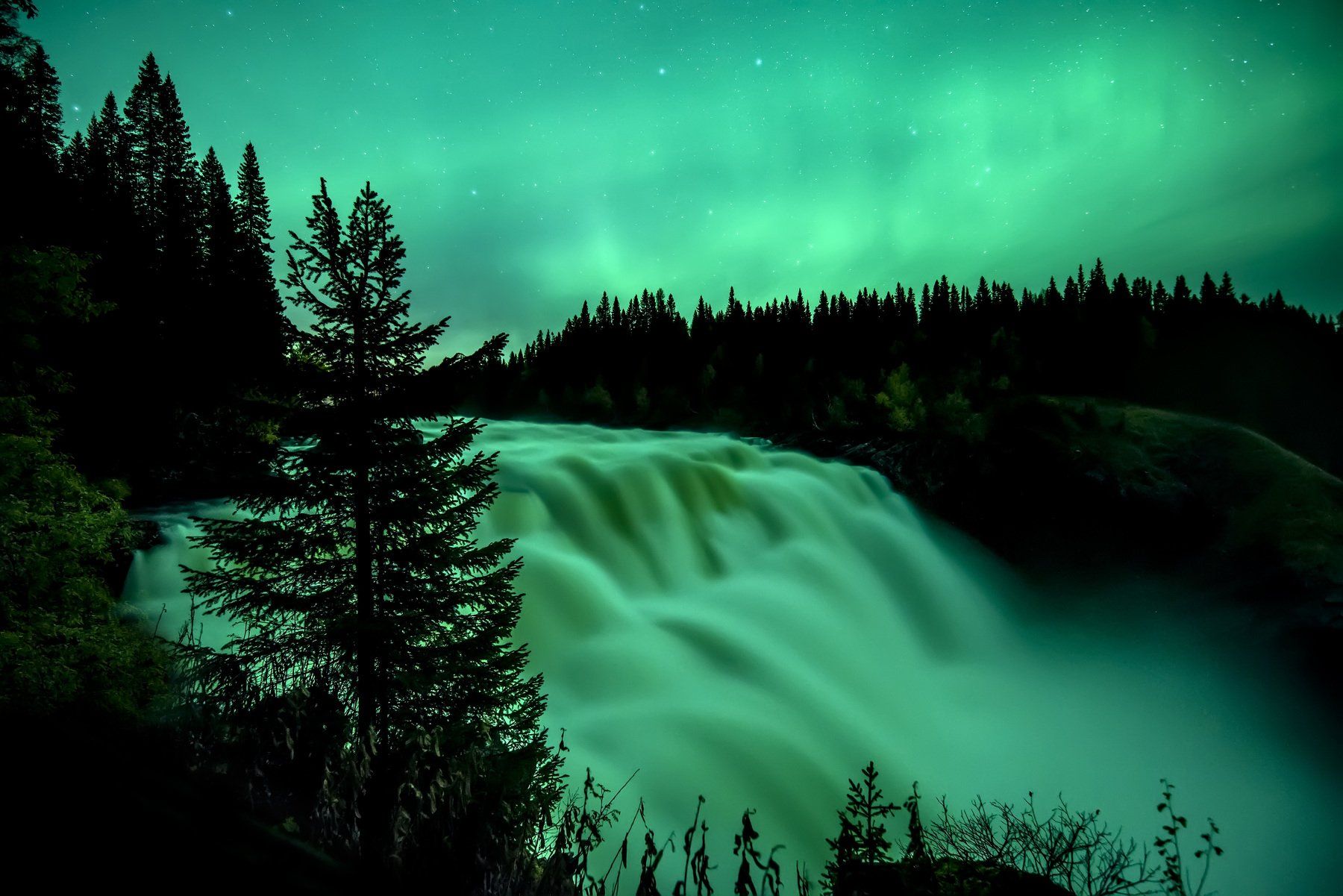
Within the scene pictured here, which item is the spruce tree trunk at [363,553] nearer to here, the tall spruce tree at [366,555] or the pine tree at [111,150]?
the tall spruce tree at [366,555]

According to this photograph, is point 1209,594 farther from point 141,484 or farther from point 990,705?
point 141,484

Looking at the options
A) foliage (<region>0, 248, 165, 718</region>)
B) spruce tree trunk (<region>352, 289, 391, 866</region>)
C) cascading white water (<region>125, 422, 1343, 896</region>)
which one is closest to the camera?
foliage (<region>0, 248, 165, 718</region>)

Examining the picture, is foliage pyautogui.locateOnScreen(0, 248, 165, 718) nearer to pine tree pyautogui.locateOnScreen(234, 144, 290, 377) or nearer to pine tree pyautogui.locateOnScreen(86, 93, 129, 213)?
pine tree pyautogui.locateOnScreen(234, 144, 290, 377)

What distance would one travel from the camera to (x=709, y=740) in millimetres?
10656

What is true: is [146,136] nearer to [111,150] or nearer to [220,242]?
[111,150]

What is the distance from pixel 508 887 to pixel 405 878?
0.62 m

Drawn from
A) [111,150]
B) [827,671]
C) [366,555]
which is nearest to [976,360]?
[827,671]

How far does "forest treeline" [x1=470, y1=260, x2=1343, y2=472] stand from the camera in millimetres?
56625

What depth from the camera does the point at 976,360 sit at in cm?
5478

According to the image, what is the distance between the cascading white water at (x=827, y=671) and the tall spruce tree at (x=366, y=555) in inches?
151

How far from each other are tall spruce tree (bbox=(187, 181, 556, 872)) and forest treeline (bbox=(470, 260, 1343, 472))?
3714 cm

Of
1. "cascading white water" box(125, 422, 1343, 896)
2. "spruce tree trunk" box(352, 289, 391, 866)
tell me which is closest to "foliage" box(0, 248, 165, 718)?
"spruce tree trunk" box(352, 289, 391, 866)

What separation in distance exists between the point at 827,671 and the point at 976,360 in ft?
164

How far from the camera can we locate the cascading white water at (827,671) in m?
10.7
